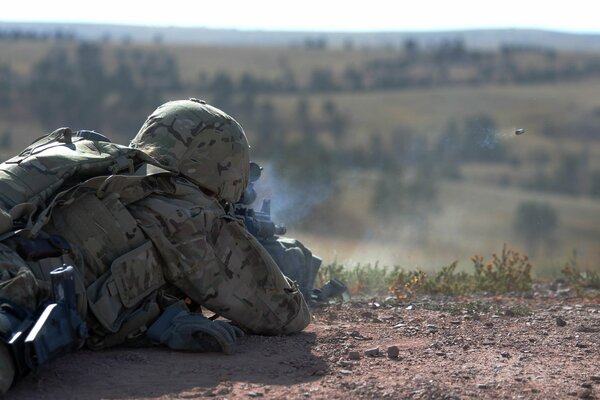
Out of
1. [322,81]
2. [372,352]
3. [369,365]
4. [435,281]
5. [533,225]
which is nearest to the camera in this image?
[369,365]

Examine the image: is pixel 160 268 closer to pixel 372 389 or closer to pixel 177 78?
pixel 372 389

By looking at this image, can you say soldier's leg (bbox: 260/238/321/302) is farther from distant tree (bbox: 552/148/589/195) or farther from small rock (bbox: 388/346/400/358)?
distant tree (bbox: 552/148/589/195)

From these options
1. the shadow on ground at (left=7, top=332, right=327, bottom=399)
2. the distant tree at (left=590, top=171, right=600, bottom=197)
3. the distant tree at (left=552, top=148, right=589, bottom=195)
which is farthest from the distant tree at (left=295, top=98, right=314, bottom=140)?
the shadow on ground at (left=7, top=332, right=327, bottom=399)

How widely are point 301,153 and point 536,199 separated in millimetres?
11941

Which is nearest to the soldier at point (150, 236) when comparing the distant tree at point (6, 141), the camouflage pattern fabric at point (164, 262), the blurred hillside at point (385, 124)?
the camouflage pattern fabric at point (164, 262)

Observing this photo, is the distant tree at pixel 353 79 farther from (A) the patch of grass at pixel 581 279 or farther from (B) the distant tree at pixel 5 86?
(A) the patch of grass at pixel 581 279

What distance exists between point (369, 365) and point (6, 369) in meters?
1.99

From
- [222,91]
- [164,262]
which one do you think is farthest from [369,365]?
[222,91]

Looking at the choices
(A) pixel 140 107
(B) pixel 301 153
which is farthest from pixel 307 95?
(B) pixel 301 153

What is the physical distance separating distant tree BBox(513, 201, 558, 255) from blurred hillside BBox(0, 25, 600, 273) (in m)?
0.11

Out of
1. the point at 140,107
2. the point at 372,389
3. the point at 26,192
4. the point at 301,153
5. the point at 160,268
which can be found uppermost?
the point at 140,107

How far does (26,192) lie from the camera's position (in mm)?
6105

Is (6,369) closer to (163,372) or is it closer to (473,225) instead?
(163,372)

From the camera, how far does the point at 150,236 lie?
632 centimetres
